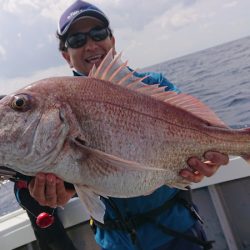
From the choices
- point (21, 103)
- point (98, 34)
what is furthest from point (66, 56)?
point (21, 103)

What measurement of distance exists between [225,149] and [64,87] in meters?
1.18

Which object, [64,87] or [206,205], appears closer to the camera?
[64,87]

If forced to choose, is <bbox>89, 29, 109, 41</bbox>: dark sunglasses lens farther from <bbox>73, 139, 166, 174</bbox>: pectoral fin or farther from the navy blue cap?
<bbox>73, 139, 166, 174</bbox>: pectoral fin

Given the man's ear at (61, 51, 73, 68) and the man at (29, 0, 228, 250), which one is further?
the man's ear at (61, 51, 73, 68)

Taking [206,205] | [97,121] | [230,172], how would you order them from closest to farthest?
→ [97,121] → [230,172] → [206,205]

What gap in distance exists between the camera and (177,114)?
262 cm

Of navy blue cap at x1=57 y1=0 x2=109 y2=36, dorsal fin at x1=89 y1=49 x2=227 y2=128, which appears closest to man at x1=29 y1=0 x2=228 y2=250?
dorsal fin at x1=89 y1=49 x2=227 y2=128

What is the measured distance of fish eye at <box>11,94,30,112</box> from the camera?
2211 mm

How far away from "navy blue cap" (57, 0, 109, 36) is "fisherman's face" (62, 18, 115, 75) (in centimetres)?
5

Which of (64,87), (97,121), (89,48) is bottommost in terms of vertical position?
(97,121)

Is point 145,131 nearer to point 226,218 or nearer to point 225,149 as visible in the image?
point 225,149

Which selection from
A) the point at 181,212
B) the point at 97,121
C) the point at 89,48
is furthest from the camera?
the point at 89,48

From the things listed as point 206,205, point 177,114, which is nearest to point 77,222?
point 206,205

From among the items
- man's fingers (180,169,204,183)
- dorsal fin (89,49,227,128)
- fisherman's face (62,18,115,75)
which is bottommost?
man's fingers (180,169,204,183)
